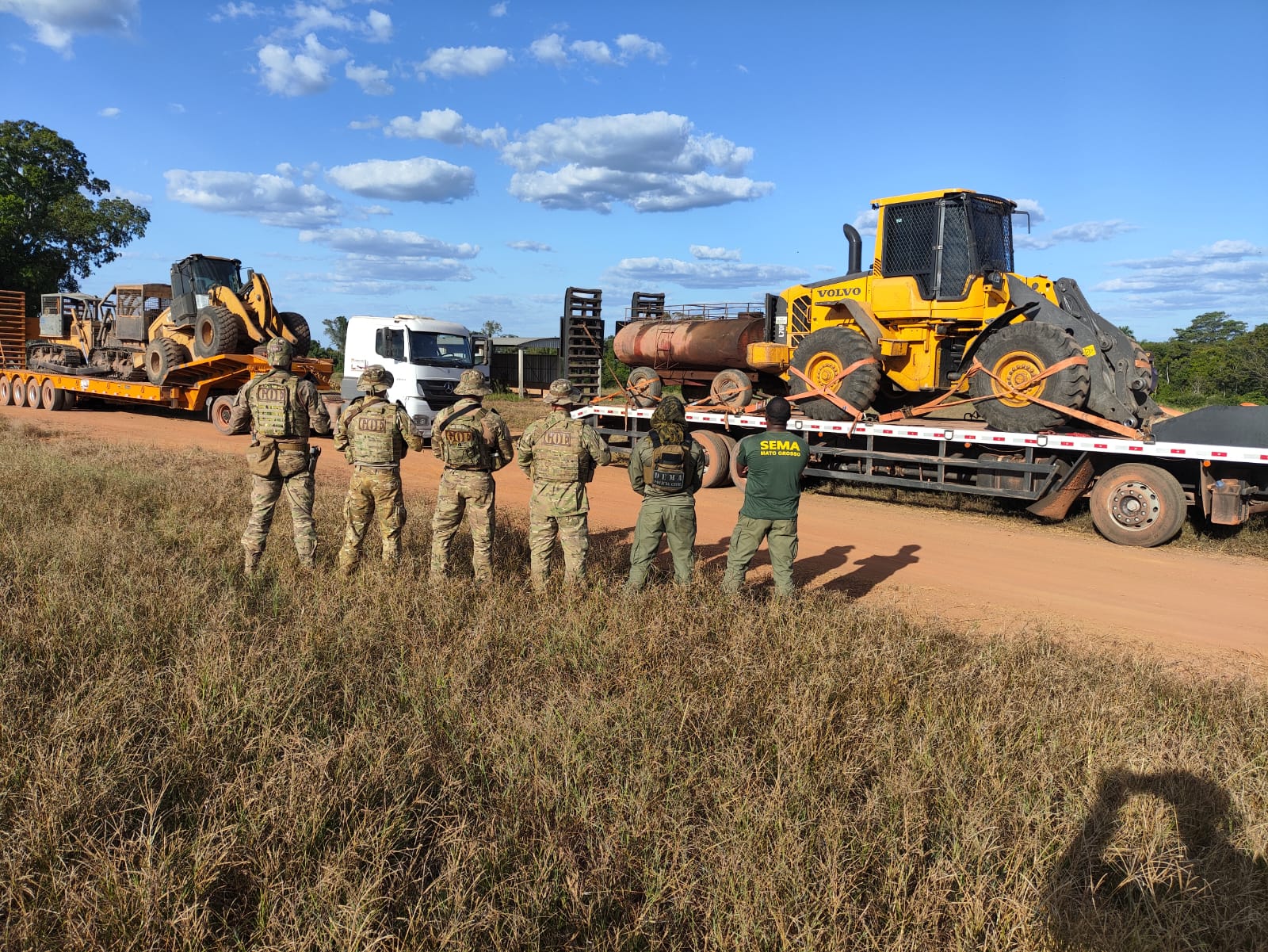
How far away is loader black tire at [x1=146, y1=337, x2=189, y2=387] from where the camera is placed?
17.4 metres

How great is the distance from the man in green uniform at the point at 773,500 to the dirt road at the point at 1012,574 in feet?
3.96

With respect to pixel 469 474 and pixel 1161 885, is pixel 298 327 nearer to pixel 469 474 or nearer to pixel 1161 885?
pixel 469 474

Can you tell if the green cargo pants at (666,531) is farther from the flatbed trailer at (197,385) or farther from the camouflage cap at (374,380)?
the flatbed trailer at (197,385)

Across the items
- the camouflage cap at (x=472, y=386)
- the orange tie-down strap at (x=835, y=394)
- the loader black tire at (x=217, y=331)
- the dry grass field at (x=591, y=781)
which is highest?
the loader black tire at (x=217, y=331)

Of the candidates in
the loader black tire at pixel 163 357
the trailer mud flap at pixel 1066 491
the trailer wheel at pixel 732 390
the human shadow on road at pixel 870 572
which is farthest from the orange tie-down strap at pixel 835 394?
the loader black tire at pixel 163 357

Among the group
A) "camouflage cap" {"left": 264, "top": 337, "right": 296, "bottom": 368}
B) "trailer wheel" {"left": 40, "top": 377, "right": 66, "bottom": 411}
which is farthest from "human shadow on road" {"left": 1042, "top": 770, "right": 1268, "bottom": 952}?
"trailer wheel" {"left": 40, "top": 377, "right": 66, "bottom": 411}

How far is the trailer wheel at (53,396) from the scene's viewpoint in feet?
67.7

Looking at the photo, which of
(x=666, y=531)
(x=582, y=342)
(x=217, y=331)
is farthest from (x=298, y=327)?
(x=666, y=531)

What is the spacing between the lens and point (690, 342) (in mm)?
13719

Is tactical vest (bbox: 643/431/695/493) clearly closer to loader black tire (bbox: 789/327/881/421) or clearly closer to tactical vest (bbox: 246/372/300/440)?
tactical vest (bbox: 246/372/300/440)

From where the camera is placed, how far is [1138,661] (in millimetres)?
5469

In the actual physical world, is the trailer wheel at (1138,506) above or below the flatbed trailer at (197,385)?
below

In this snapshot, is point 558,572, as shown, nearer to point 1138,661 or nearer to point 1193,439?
point 1138,661

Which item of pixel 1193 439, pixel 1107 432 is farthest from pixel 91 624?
pixel 1193 439
